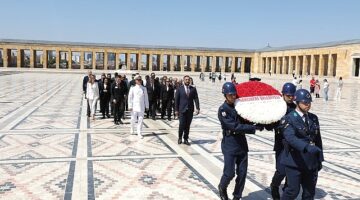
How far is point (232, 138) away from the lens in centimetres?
451

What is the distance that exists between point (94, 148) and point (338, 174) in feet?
15.6

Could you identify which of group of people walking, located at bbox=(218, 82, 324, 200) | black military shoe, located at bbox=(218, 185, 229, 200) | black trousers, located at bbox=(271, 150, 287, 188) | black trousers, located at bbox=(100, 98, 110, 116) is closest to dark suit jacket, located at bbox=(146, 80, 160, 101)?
black trousers, located at bbox=(100, 98, 110, 116)

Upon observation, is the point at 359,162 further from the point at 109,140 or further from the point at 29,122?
the point at 29,122

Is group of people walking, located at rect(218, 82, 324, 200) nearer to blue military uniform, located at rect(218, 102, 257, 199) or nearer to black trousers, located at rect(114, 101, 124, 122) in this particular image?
blue military uniform, located at rect(218, 102, 257, 199)

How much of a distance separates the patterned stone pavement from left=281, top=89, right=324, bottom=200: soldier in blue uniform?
123cm

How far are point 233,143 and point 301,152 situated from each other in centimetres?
96

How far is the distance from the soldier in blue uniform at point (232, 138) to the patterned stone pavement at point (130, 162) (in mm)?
382

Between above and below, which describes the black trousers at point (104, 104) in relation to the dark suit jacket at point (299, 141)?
below

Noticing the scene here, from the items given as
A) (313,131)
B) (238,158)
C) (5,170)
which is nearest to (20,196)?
(5,170)

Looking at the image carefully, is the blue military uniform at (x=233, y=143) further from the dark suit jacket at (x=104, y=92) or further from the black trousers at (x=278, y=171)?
the dark suit jacket at (x=104, y=92)

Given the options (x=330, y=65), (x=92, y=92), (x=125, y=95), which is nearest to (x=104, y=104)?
(x=92, y=92)

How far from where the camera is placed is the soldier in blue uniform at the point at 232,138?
14.4ft

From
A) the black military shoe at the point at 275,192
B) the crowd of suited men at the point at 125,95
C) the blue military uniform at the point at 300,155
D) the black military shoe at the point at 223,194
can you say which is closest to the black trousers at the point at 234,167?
the black military shoe at the point at 223,194

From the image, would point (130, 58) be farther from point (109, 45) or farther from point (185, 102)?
point (185, 102)
